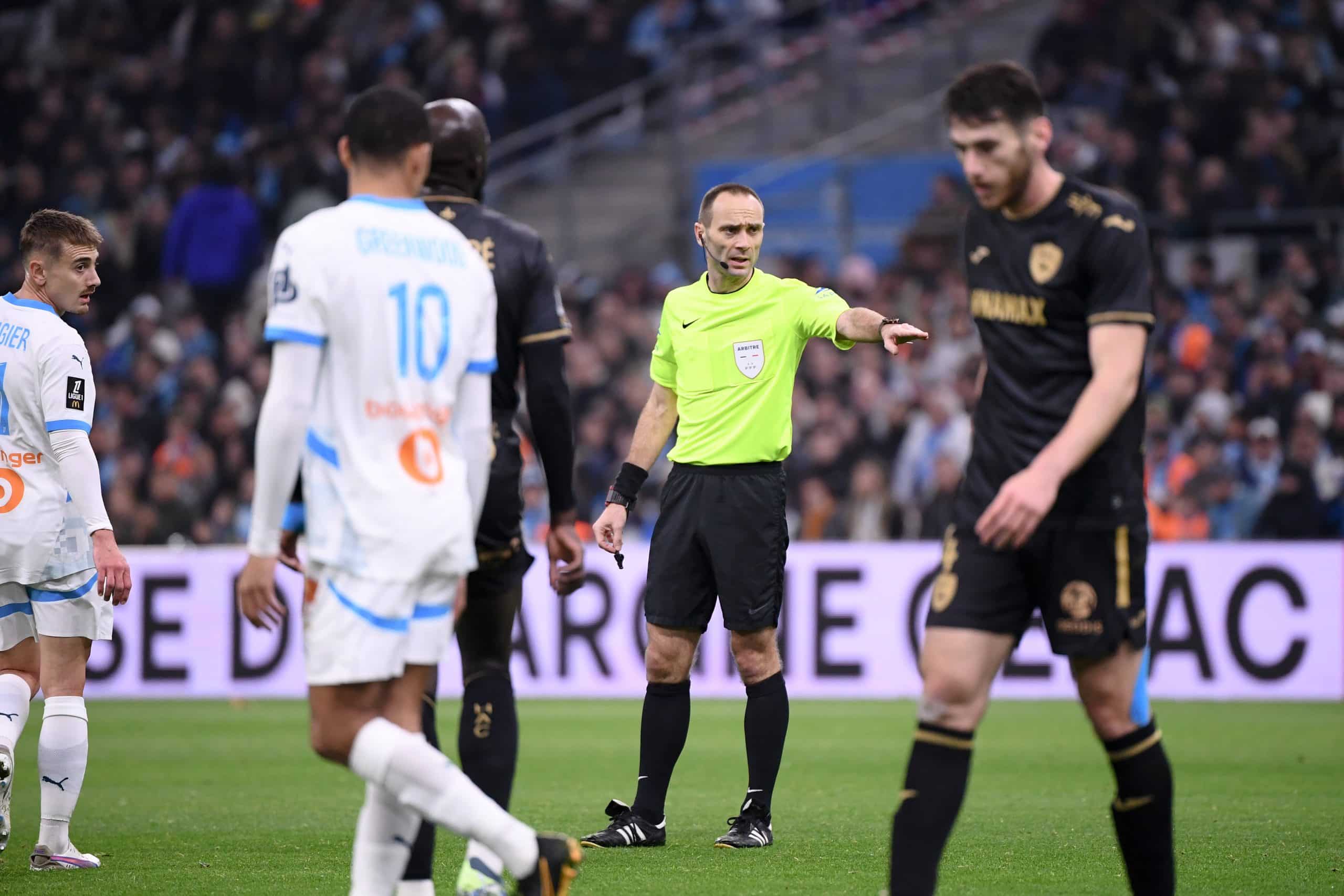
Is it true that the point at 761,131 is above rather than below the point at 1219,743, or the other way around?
above

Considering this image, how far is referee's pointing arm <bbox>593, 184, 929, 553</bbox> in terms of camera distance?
7.04 m

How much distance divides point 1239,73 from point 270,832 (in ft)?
48.3

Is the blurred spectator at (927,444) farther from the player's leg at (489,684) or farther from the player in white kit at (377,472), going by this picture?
the player in white kit at (377,472)

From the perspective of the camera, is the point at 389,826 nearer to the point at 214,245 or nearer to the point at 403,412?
the point at 403,412

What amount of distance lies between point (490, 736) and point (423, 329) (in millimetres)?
1503

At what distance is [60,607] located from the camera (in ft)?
21.7

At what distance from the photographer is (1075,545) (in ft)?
15.2

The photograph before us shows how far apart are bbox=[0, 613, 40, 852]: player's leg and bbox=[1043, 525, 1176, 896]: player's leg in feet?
13.3

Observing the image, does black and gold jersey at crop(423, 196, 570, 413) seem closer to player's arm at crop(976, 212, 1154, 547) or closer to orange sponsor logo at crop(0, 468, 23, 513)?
player's arm at crop(976, 212, 1154, 547)

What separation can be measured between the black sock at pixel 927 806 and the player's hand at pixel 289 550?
5.62ft

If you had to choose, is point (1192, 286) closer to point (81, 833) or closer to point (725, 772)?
point (725, 772)

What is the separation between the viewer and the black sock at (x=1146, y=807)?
4738mm

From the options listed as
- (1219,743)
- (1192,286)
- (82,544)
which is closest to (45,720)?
(82,544)

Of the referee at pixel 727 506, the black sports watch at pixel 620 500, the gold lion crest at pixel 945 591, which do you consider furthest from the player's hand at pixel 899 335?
the black sports watch at pixel 620 500
